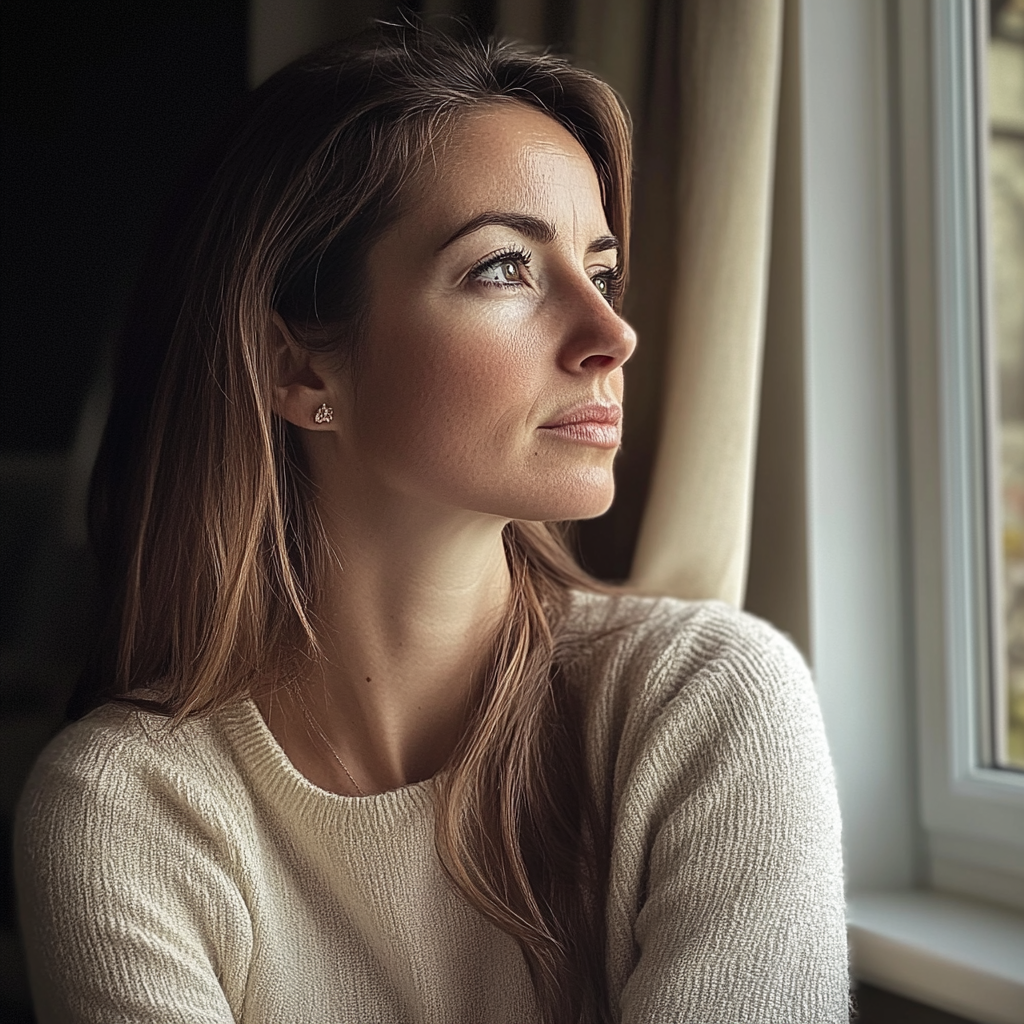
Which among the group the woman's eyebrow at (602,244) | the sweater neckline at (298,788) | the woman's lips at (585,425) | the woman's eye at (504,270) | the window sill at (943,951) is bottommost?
the window sill at (943,951)

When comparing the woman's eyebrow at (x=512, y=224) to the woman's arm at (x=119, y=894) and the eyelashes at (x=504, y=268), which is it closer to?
the eyelashes at (x=504, y=268)

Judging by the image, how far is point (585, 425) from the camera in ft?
3.36

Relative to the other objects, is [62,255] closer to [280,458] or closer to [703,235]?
[280,458]

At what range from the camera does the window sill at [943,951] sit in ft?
3.61

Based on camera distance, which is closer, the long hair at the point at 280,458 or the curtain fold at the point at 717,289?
the long hair at the point at 280,458

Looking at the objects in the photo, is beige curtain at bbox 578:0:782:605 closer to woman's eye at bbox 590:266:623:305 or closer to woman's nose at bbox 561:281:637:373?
woman's eye at bbox 590:266:623:305

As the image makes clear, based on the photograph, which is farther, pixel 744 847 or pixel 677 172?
pixel 677 172

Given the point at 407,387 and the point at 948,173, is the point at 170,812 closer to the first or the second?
the point at 407,387

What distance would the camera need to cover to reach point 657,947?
0.95m

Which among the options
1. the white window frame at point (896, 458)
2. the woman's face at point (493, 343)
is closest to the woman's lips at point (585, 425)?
the woman's face at point (493, 343)

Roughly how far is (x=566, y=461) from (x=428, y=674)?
28 cm

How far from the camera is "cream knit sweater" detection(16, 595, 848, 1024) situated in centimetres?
94

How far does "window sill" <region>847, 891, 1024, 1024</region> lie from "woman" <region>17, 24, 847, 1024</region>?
26 cm

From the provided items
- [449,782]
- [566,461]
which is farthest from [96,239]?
[449,782]
